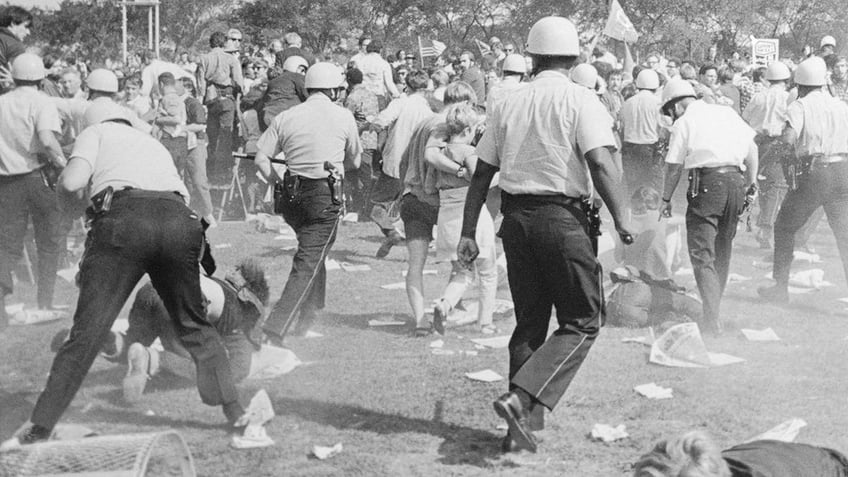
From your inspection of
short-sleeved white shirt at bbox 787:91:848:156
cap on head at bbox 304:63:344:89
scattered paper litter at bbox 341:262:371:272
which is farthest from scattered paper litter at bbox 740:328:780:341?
scattered paper litter at bbox 341:262:371:272

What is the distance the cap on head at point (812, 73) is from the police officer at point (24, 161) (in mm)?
5992

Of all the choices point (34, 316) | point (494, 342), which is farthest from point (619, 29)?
point (34, 316)

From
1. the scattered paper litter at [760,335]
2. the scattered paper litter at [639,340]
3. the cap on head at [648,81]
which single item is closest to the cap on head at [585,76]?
the cap on head at [648,81]

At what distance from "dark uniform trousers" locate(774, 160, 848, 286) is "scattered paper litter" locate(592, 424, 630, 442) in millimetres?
4175

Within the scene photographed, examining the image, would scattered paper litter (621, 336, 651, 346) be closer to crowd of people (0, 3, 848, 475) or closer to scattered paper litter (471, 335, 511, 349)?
crowd of people (0, 3, 848, 475)

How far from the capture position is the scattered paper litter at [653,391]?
629 centimetres

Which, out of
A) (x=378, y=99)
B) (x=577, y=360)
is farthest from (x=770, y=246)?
(x=577, y=360)

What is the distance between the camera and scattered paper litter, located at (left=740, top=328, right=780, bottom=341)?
792 cm

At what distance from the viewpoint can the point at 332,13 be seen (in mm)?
67500

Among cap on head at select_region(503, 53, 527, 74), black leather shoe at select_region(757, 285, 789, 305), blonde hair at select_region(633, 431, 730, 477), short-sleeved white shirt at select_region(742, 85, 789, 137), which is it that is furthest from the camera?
short-sleeved white shirt at select_region(742, 85, 789, 137)

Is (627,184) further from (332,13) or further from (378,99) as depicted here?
(332,13)

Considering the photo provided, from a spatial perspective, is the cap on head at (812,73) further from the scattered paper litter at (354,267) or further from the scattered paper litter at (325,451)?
the scattered paper litter at (325,451)

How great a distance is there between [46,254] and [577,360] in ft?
17.1

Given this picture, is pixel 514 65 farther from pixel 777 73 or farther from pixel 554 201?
pixel 554 201
